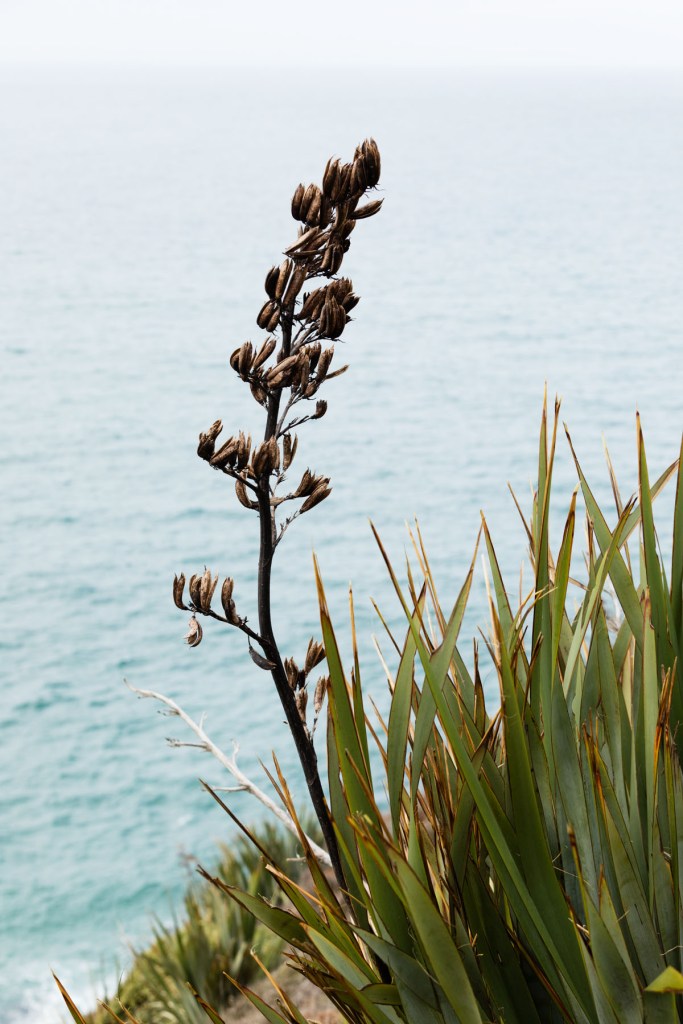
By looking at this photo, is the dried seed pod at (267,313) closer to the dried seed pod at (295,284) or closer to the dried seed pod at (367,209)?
the dried seed pod at (295,284)

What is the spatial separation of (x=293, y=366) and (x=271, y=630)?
281 mm

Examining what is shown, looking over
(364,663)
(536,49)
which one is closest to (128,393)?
(364,663)

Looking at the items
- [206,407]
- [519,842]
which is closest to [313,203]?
[519,842]

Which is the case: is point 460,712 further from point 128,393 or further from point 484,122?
point 484,122

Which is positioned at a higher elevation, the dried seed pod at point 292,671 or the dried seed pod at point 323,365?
the dried seed pod at point 323,365

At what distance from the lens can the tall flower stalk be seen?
110 centimetres

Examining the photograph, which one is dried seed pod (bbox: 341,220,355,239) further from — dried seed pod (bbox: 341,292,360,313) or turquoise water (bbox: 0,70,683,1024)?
turquoise water (bbox: 0,70,683,1024)

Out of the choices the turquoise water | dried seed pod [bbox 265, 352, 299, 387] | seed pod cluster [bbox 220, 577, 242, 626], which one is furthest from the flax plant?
the turquoise water

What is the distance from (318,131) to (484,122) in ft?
52.5

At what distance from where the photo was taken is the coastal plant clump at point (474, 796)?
0.97m

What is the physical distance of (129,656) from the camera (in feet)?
46.2

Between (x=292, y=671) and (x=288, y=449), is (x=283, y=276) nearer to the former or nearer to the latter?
(x=288, y=449)

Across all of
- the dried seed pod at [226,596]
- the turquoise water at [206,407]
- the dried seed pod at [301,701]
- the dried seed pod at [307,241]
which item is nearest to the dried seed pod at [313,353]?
the dried seed pod at [307,241]

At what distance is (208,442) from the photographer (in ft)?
3.51
